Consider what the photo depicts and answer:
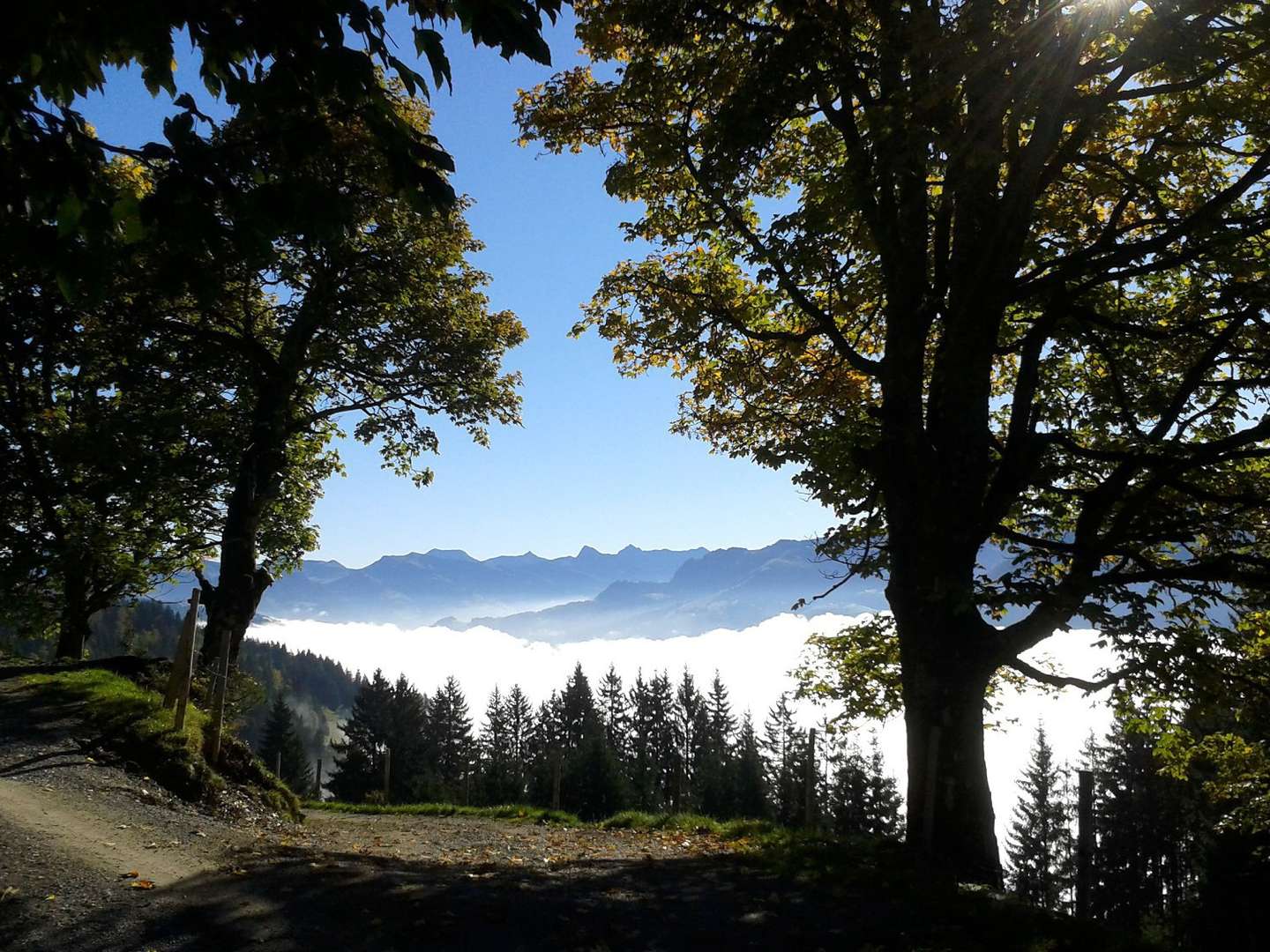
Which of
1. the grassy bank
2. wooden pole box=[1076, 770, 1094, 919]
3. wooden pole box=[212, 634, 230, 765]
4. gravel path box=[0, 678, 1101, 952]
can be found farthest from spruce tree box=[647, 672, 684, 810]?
gravel path box=[0, 678, 1101, 952]

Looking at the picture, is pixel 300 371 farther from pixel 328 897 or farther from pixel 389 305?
pixel 328 897

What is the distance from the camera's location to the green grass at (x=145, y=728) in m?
10.2

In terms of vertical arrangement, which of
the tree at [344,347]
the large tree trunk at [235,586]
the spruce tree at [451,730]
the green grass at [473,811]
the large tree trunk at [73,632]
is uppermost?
the tree at [344,347]

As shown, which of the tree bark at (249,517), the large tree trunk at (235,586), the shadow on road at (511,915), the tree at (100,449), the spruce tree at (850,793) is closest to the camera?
the shadow on road at (511,915)

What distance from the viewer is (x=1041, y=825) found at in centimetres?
8775

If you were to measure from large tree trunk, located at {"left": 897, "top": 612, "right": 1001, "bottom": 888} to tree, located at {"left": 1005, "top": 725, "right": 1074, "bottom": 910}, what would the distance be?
281 feet

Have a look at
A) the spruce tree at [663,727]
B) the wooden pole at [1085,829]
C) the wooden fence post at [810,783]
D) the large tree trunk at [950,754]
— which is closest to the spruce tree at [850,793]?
the spruce tree at [663,727]

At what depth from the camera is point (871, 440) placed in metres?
12.3

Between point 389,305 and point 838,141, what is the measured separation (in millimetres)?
10271

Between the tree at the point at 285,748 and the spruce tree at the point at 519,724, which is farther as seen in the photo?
the spruce tree at the point at 519,724

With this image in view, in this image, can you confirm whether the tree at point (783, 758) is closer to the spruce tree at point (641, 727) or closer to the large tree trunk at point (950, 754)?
the spruce tree at point (641, 727)

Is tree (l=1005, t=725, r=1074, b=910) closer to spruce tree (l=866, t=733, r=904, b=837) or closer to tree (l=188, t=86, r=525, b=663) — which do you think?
spruce tree (l=866, t=733, r=904, b=837)

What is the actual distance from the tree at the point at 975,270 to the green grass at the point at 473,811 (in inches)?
354

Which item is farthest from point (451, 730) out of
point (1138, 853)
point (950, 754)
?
point (950, 754)
